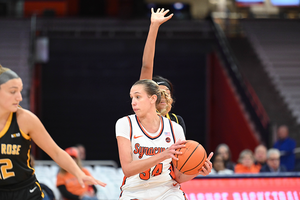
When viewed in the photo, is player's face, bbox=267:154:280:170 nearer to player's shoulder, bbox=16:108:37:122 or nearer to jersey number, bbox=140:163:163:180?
jersey number, bbox=140:163:163:180

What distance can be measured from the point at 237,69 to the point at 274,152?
637 centimetres

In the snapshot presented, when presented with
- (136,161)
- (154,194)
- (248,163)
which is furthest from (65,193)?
(248,163)

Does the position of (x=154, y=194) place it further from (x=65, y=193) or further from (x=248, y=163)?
(x=248, y=163)

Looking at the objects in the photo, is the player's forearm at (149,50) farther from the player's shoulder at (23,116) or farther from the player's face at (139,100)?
the player's shoulder at (23,116)

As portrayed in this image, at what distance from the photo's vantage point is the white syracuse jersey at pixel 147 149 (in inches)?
137

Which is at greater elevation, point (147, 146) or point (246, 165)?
point (147, 146)

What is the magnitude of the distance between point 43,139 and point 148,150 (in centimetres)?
87

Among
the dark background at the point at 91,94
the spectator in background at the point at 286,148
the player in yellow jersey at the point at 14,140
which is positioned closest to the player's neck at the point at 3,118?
the player in yellow jersey at the point at 14,140

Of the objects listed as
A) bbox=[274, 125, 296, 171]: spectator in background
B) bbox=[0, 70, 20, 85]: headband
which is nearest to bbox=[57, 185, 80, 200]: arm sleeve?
bbox=[0, 70, 20, 85]: headband

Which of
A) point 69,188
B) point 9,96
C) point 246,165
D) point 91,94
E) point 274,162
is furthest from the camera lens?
point 91,94

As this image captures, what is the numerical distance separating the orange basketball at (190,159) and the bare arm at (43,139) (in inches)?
26.5

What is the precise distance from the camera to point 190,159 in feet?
11.1

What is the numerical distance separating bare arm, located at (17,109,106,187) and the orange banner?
8.28 feet

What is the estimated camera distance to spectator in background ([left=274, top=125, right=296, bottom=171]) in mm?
11023
